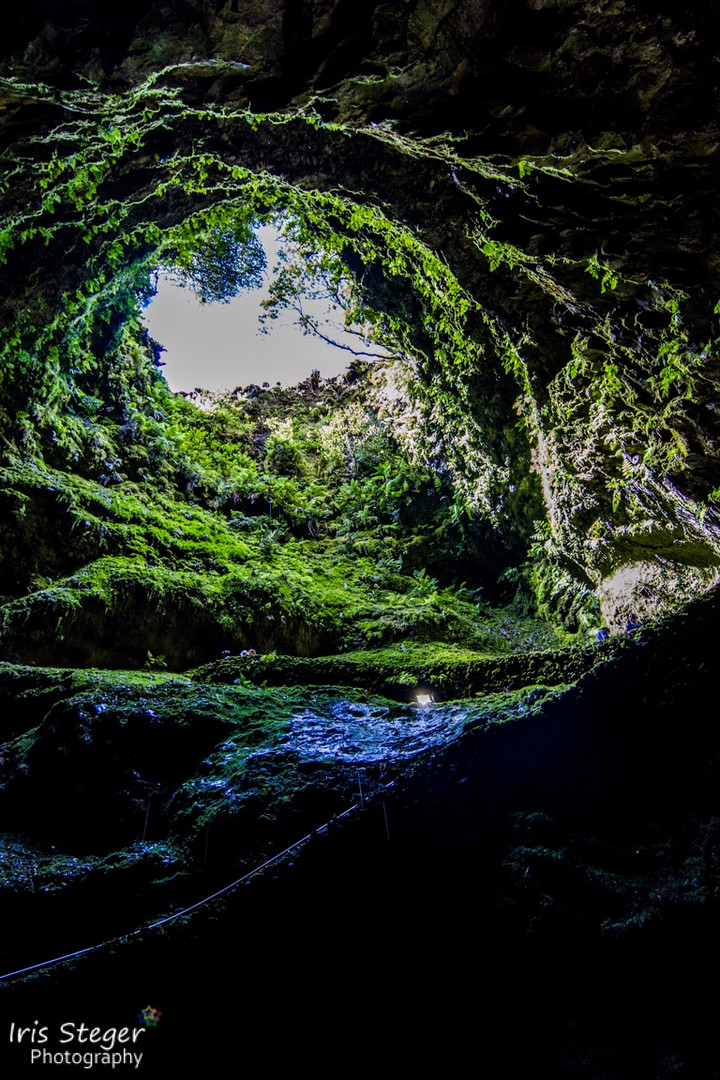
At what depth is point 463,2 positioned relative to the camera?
11.1 ft

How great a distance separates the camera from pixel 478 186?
4.75m

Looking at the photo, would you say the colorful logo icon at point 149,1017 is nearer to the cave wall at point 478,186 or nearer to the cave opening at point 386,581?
the cave opening at point 386,581

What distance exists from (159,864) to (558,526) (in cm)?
693

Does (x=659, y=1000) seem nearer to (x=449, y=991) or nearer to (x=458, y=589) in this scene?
(x=449, y=991)

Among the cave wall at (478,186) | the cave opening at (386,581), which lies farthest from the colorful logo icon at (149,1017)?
the cave wall at (478,186)

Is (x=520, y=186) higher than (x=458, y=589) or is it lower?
higher

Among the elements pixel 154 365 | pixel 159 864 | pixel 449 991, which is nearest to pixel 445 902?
pixel 449 991

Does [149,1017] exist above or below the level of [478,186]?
below

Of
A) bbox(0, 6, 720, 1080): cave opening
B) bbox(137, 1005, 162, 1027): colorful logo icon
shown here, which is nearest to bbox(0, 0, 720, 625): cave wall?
bbox(0, 6, 720, 1080): cave opening

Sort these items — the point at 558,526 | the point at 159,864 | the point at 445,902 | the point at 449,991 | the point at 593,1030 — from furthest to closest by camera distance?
the point at 558,526
the point at 159,864
the point at 445,902
the point at 449,991
the point at 593,1030

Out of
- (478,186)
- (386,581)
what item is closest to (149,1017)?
(478,186)

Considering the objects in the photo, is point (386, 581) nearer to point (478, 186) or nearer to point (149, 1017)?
point (478, 186)

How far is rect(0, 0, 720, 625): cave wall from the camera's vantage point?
349 cm

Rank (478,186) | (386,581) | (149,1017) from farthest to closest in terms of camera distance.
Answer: (386,581) < (478,186) < (149,1017)
